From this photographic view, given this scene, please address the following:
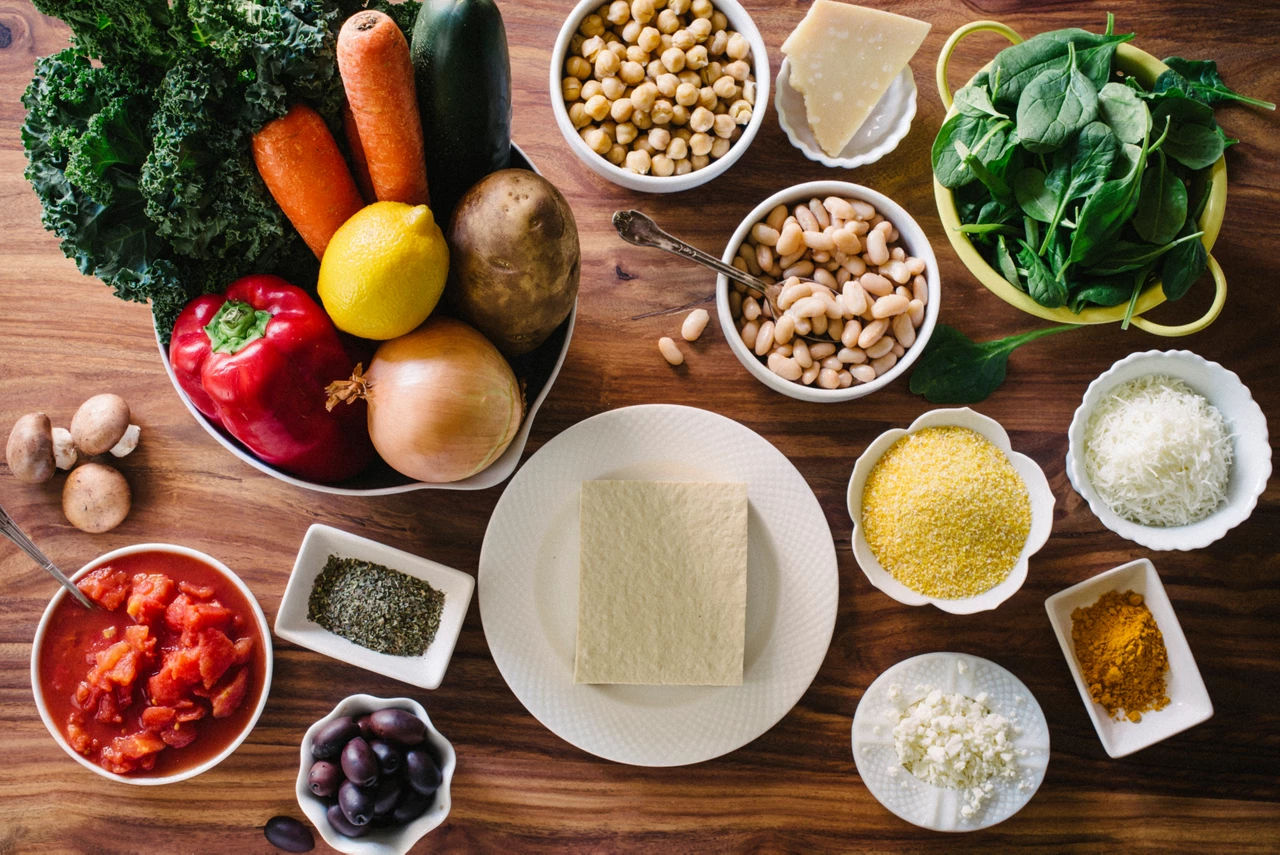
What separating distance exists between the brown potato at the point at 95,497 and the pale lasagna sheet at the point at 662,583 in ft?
1.91

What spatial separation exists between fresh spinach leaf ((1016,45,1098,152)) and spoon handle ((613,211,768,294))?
1.15 ft

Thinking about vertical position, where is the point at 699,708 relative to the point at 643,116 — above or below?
below

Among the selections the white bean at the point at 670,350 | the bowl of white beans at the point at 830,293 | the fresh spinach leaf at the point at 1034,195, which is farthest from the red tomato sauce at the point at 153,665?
the fresh spinach leaf at the point at 1034,195

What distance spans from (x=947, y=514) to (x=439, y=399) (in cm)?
62

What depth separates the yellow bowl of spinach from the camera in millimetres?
991

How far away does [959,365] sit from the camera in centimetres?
112

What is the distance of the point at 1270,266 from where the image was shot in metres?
1.17

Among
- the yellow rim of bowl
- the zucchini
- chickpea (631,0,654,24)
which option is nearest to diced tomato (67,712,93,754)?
the zucchini

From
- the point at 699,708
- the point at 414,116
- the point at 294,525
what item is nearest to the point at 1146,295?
the point at 699,708

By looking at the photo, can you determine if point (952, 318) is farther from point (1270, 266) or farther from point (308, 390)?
point (308, 390)

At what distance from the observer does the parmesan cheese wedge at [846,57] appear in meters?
1.08

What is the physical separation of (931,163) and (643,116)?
0.38 metres

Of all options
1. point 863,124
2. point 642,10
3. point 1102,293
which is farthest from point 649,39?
point 1102,293

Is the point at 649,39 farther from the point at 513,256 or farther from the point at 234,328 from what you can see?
the point at 234,328
